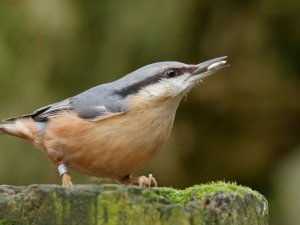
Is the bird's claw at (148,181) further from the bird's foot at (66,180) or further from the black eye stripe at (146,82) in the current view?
the black eye stripe at (146,82)

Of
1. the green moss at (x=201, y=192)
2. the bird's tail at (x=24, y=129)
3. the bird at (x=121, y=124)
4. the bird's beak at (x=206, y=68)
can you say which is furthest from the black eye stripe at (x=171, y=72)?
the green moss at (x=201, y=192)

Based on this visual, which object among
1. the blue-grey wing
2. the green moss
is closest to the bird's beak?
the blue-grey wing

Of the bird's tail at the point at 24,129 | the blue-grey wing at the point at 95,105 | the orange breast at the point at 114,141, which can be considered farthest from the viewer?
the bird's tail at the point at 24,129

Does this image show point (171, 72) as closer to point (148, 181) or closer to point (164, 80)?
point (164, 80)

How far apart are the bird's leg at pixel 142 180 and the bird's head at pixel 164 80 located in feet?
1.65

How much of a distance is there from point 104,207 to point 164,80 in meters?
2.04

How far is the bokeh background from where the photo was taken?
725 centimetres

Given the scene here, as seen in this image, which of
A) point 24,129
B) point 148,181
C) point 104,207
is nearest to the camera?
point 104,207

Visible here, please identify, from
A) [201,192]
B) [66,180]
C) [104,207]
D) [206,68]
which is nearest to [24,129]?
[66,180]

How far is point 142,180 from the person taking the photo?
3998 millimetres

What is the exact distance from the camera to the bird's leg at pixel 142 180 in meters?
3.90

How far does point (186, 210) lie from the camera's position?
7.73ft

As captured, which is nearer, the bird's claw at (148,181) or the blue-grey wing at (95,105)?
the bird's claw at (148,181)

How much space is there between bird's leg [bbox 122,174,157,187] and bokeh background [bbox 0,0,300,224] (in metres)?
2.83
